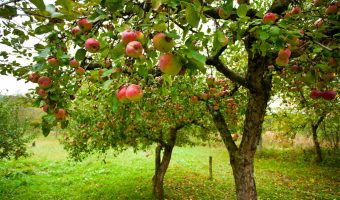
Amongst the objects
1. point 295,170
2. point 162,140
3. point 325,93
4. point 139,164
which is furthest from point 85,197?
point 295,170

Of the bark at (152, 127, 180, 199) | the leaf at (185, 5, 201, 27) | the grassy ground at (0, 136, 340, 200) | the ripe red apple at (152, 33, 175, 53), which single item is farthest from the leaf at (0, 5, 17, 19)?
the grassy ground at (0, 136, 340, 200)

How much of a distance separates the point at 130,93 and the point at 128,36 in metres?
0.27

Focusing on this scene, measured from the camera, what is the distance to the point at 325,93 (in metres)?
3.25

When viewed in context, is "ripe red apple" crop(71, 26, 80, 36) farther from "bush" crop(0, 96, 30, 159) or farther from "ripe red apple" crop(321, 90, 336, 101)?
"bush" crop(0, 96, 30, 159)

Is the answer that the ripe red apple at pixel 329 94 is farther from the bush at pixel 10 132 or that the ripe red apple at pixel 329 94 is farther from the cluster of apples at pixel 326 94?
the bush at pixel 10 132

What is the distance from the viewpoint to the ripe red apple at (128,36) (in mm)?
1273

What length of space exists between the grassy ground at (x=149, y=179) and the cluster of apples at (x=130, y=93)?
10221mm

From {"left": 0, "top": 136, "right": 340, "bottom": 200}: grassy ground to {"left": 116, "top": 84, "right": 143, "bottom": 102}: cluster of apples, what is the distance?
33.5ft

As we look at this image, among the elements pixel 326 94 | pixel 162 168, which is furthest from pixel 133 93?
pixel 162 168

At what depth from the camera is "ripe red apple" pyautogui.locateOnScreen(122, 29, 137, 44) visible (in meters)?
1.27

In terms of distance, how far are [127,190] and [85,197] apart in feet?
5.53

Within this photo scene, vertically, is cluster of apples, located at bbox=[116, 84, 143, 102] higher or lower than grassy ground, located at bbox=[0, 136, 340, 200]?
higher

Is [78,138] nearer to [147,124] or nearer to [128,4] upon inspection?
[147,124]

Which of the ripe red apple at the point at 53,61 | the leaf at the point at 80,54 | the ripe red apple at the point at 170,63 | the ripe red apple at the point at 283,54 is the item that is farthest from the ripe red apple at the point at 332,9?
the ripe red apple at the point at 53,61
